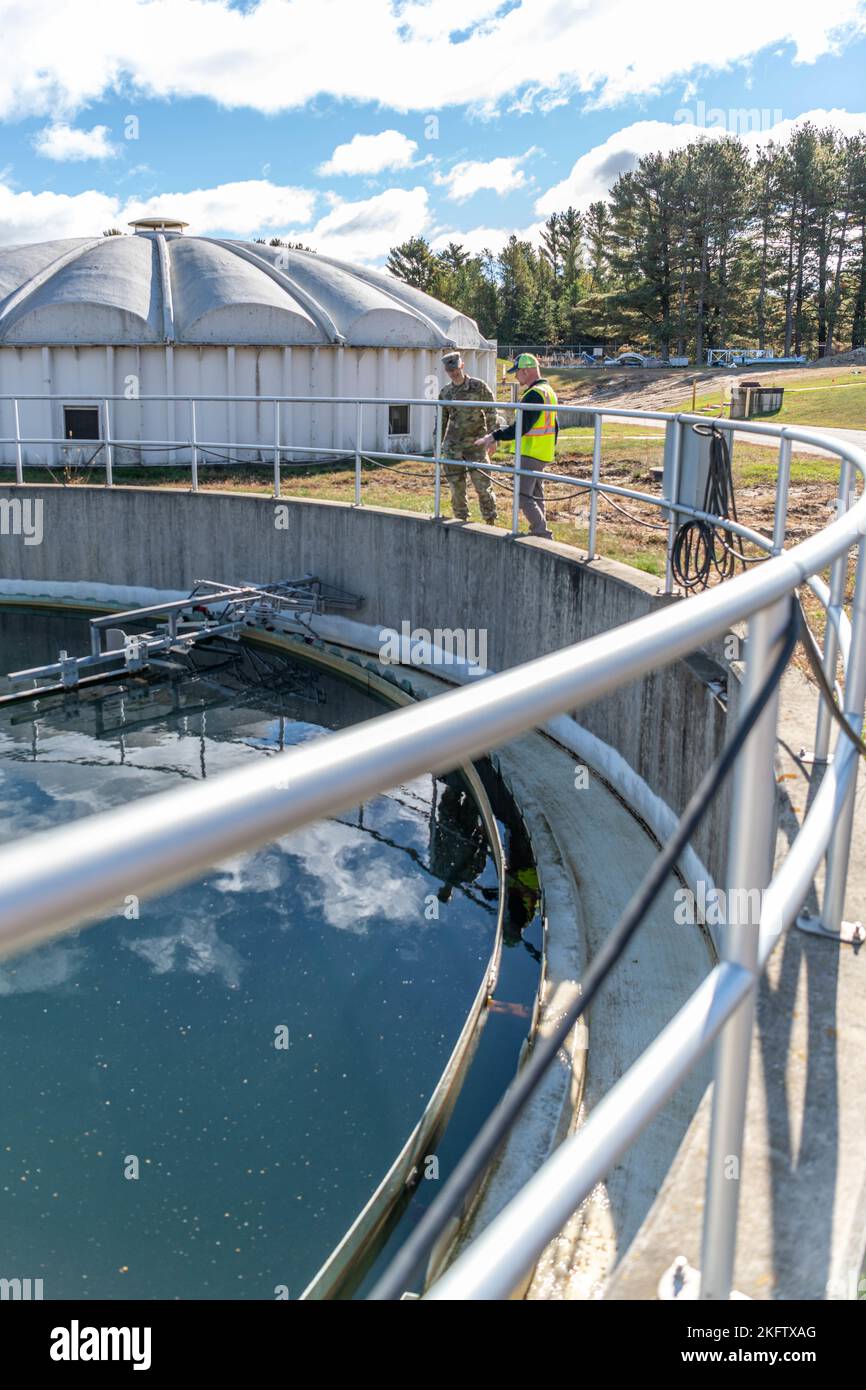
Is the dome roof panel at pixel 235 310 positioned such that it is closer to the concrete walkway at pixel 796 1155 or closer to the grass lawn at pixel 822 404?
the grass lawn at pixel 822 404

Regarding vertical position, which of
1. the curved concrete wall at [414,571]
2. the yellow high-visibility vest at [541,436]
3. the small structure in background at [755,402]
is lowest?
the curved concrete wall at [414,571]

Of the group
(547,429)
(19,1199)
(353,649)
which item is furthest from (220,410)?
(19,1199)

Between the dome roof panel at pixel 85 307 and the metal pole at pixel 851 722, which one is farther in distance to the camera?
the dome roof panel at pixel 85 307

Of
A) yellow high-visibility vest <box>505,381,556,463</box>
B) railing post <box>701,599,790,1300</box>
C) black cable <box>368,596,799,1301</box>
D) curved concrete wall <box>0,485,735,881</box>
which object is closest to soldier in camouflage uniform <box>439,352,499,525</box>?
curved concrete wall <box>0,485,735,881</box>

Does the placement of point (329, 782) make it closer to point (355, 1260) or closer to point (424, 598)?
point (355, 1260)

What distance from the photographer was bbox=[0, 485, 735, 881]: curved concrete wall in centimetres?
724

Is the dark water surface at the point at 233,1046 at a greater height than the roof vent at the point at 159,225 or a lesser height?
lesser

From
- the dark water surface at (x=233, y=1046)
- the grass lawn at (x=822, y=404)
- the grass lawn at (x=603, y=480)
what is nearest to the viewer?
the dark water surface at (x=233, y=1046)

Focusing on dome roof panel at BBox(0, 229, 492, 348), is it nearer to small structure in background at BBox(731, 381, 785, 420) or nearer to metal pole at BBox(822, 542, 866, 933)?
small structure in background at BBox(731, 381, 785, 420)

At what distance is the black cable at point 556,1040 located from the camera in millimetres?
1115

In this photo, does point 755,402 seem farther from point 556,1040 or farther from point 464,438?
point 556,1040

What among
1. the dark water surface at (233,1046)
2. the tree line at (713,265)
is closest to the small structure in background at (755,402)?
the dark water surface at (233,1046)

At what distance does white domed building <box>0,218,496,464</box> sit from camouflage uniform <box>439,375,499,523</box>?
29.8ft
